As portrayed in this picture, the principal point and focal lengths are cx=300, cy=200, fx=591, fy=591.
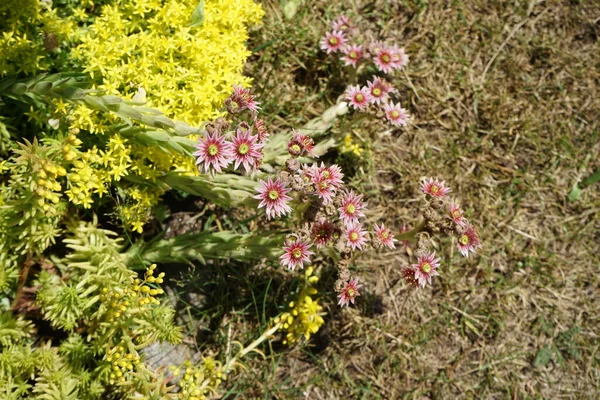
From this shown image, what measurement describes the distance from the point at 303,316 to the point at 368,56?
1446 mm

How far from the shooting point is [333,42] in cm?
329

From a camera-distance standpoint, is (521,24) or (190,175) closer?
(190,175)

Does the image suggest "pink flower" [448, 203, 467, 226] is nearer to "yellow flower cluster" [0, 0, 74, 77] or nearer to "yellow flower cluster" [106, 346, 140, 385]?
"yellow flower cluster" [106, 346, 140, 385]

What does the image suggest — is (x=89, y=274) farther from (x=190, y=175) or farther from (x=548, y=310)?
(x=548, y=310)

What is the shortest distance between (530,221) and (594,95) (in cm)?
91

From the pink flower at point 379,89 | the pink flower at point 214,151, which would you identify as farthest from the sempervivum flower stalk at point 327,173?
the pink flower at point 379,89

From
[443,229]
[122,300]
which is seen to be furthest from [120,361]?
[443,229]

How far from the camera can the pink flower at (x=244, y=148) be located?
2270 mm

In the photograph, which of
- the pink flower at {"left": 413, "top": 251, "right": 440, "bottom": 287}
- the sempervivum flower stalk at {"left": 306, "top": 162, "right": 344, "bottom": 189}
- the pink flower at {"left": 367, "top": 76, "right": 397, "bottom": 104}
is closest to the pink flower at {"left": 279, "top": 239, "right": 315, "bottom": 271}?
the sempervivum flower stalk at {"left": 306, "top": 162, "right": 344, "bottom": 189}

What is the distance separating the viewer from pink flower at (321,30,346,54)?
3293 mm

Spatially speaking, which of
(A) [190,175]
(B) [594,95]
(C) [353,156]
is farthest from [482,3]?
(A) [190,175]

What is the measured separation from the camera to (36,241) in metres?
2.72

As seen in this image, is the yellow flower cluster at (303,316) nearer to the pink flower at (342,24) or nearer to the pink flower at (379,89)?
the pink flower at (379,89)

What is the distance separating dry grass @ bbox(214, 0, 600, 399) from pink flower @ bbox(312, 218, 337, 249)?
3.16 feet
